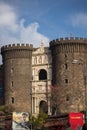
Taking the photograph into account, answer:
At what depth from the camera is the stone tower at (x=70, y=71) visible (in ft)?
264

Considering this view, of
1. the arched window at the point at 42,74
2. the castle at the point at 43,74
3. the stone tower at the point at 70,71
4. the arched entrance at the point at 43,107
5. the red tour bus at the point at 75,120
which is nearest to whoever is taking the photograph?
the red tour bus at the point at 75,120

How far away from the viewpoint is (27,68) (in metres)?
86.1

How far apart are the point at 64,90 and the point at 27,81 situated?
806cm

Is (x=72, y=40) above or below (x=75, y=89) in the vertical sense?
above

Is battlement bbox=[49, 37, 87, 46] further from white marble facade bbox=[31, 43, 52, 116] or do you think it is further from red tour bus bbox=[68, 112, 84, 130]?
red tour bus bbox=[68, 112, 84, 130]

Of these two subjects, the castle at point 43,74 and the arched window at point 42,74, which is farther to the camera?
the arched window at point 42,74

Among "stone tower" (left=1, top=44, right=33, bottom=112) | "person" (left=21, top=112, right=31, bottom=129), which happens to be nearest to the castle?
"stone tower" (left=1, top=44, right=33, bottom=112)

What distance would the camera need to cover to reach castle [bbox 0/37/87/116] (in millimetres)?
81188

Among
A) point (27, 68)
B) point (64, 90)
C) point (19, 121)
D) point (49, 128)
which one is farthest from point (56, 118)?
point (27, 68)

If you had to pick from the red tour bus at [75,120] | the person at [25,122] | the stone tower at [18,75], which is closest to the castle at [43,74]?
the stone tower at [18,75]

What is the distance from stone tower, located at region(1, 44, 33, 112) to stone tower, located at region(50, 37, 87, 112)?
515 centimetres

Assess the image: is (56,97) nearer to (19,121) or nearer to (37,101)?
(37,101)

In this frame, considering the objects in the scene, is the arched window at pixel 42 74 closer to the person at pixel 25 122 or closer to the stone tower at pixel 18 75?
the stone tower at pixel 18 75

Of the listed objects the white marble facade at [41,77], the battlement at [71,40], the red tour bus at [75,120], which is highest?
the battlement at [71,40]
